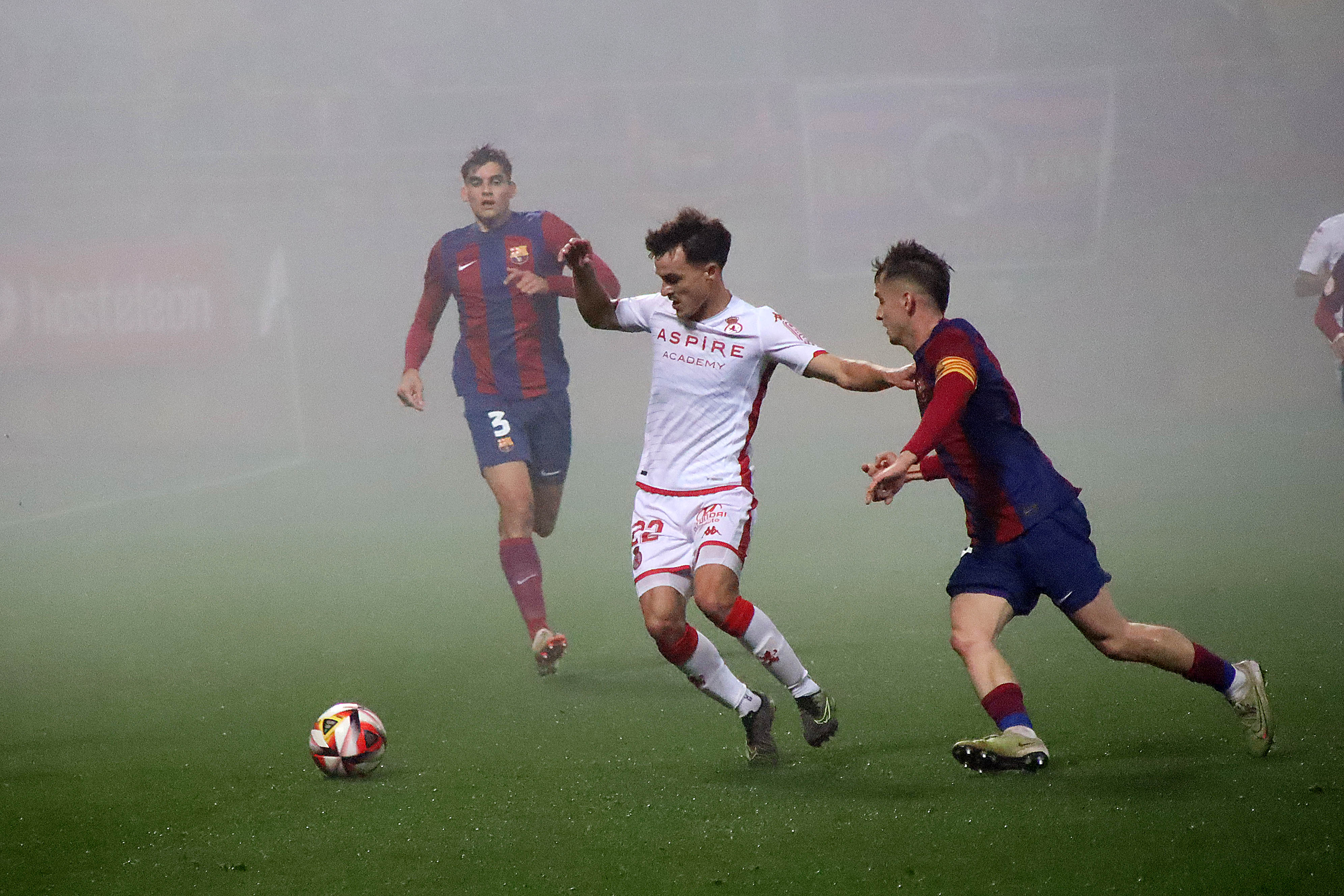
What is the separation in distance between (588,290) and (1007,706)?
5.50 feet

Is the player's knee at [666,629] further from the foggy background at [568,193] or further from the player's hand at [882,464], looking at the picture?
the foggy background at [568,193]

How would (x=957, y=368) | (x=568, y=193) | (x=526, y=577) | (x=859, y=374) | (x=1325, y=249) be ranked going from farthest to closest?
(x=568, y=193) → (x=1325, y=249) → (x=526, y=577) → (x=859, y=374) → (x=957, y=368)

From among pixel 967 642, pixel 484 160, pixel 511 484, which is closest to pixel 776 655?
pixel 967 642

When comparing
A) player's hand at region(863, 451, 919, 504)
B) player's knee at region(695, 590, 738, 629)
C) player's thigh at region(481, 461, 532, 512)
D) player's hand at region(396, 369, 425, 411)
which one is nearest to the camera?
player's hand at region(863, 451, 919, 504)

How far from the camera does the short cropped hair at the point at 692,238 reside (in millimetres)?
3996

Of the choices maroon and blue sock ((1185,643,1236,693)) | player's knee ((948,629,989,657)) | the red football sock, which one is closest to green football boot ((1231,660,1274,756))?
maroon and blue sock ((1185,643,1236,693))

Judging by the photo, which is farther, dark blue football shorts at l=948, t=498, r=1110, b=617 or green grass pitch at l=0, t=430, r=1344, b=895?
dark blue football shorts at l=948, t=498, r=1110, b=617

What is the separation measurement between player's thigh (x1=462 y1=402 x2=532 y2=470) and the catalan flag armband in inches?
106

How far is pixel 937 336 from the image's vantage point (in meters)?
3.58

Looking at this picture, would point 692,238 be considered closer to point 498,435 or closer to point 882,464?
point 882,464

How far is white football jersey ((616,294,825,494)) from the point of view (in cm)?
405

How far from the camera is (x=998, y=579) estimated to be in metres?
3.63

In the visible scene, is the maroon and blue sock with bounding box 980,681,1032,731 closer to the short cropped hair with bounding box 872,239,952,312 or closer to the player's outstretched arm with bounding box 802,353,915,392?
the player's outstretched arm with bounding box 802,353,915,392

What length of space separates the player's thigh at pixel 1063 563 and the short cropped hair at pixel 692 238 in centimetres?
116
